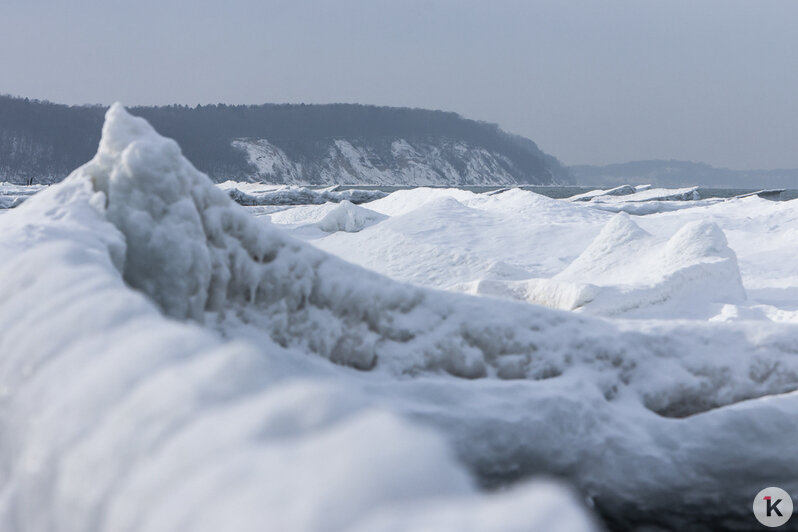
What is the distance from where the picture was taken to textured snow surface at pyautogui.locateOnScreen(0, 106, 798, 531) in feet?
3.06

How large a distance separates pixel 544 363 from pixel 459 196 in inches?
755

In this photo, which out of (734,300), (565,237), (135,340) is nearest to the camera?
(135,340)

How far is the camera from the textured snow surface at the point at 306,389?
93 cm

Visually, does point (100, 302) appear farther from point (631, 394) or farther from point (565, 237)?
point (565, 237)

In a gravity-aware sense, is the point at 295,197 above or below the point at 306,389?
below

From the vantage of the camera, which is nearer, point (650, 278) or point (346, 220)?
point (650, 278)

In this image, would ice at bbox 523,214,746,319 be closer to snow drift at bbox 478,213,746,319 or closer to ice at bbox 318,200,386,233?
snow drift at bbox 478,213,746,319

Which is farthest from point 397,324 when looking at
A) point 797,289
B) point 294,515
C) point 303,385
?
point 797,289

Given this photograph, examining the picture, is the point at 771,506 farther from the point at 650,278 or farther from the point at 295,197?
the point at 295,197

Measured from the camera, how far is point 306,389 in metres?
1.09

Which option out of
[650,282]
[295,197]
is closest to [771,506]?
[650,282]

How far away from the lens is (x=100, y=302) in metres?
1.53

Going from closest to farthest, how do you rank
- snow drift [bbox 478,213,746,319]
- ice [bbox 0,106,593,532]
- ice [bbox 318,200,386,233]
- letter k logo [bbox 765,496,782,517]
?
ice [bbox 0,106,593,532]
letter k logo [bbox 765,496,782,517]
snow drift [bbox 478,213,746,319]
ice [bbox 318,200,386,233]

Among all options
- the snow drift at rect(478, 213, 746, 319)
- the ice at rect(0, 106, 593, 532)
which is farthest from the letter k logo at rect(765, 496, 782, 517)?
the snow drift at rect(478, 213, 746, 319)
